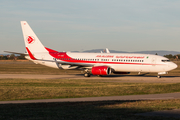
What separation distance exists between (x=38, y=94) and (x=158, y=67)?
2297 cm

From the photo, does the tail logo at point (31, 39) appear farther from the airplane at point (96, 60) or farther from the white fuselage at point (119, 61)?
the white fuselage at point (119, 61)

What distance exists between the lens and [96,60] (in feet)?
130

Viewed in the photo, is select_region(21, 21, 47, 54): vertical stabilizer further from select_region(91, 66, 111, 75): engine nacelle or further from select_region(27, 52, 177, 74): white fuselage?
select_region(91, 66, 111, 75): engine nacelle

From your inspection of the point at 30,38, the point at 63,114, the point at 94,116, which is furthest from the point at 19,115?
the point at 30,38

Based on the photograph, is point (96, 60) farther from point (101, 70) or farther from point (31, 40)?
point (31, 40)

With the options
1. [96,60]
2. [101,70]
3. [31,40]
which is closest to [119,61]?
[101,70]

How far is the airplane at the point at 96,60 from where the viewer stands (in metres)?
37.1

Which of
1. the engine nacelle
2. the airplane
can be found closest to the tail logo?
the airplane

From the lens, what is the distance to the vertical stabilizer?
141 feet

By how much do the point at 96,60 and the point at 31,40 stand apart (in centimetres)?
1223

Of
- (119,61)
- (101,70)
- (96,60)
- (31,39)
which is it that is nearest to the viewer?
(101,70)

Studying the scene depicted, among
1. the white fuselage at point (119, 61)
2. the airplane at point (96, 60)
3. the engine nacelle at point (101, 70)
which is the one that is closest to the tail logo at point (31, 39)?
the airplane at point (96, 60)

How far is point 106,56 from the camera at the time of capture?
39.5m

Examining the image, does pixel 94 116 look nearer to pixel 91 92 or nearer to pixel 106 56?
pixel 91 92
